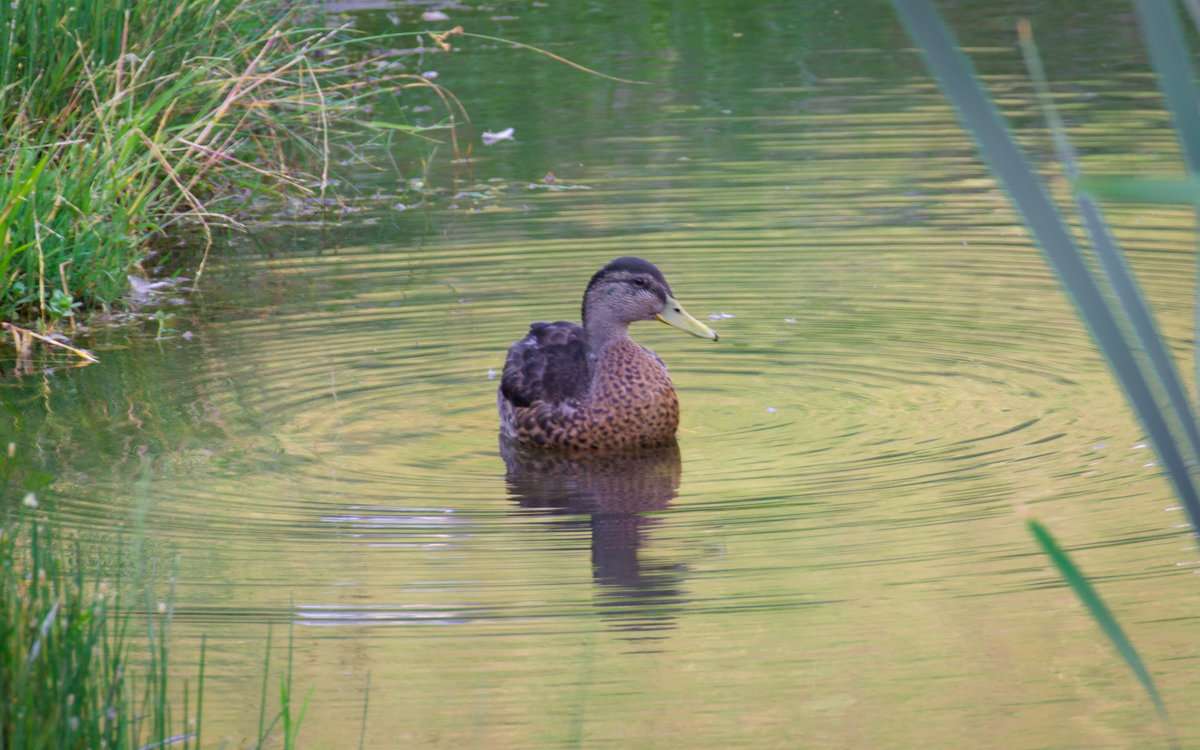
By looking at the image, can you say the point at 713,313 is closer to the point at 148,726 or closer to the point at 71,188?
the point at 71,188

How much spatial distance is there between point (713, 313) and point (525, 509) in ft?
9.43

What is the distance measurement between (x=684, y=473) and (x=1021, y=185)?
16.5 ft

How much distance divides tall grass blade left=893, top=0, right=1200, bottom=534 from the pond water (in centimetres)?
223

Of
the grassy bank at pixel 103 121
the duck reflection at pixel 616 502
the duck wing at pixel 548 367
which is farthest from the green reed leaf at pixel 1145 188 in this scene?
the grassy bank at pixel 103 121

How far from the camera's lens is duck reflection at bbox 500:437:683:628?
15.5ft

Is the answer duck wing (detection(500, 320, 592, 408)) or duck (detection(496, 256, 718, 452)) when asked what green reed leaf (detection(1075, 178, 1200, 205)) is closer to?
duck (detection(496, 256, 718, 452))

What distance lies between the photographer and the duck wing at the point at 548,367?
6.66 metres

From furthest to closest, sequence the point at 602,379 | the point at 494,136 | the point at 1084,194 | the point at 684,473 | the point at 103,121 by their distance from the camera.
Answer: the point at 494,136, the point at 103,121, the point at 602,379, the point at 684,473, the point at 1084,194

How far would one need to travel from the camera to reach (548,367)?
6.77 metres

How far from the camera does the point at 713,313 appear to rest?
832cm

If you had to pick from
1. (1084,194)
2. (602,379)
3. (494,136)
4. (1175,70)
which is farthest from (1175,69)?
(494,136)

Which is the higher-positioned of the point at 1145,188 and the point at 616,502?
the point at 1145,188

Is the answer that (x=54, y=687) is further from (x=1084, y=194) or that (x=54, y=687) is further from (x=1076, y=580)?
(x=1084, y=194)

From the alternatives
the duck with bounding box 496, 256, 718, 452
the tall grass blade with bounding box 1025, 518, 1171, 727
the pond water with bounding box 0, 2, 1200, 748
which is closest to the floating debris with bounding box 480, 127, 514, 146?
the pond water with bounding box 0, 2, 1200, 748
